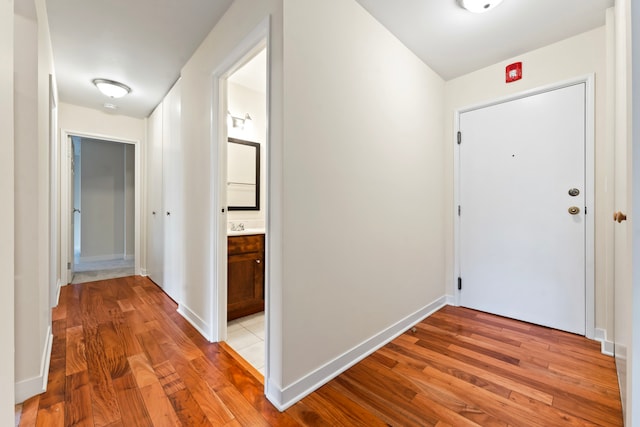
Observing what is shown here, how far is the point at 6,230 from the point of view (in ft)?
2.29

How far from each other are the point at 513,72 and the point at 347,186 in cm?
202

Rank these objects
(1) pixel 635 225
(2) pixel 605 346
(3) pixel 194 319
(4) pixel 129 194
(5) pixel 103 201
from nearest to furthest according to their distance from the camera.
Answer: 1. (1) pixel 635 225
2. (2) pixel 605 346
3. (3) pixel 194 319
4. (4) pixel 129 194
5. (5) pixel 103 201

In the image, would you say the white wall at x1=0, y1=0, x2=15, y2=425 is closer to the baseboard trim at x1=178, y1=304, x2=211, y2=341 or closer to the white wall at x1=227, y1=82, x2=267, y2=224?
the baseboard trim at x1=178, y1=304, x2=211, y2=341

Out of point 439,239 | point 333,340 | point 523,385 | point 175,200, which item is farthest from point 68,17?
point 523,385

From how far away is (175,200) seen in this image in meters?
2.78

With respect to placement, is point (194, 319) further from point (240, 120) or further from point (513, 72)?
point (513, 72)

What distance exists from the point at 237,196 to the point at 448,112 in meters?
2.43

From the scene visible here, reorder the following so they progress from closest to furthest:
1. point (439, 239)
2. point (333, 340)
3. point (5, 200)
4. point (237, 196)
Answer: point (5, 200)
point (333, 340)
point (439, 239)
point (237, 196)

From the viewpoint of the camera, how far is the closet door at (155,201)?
11.0 feet

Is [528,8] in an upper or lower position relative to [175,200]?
upper

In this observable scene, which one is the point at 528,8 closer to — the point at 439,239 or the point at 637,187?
the point at 637,187

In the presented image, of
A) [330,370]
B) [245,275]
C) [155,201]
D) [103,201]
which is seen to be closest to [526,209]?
[330,370]

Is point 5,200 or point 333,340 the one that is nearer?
point 5,200

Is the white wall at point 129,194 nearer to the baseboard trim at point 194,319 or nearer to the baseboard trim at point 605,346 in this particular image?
the baseboard trim at point 194,319
